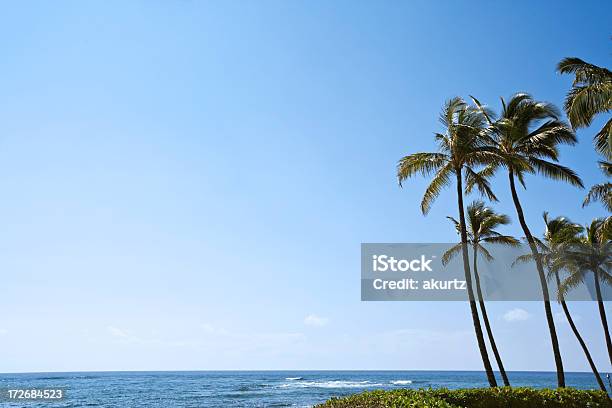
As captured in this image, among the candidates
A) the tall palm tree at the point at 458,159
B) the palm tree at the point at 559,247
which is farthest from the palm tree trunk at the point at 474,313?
the palm tree at the point at 559,247

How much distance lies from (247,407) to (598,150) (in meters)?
31.0

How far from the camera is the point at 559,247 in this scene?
2673cm

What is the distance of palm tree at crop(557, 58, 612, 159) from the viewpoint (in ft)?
43.1

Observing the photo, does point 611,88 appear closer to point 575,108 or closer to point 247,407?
point 575,108

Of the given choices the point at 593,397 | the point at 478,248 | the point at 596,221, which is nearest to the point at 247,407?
the point at 478,248

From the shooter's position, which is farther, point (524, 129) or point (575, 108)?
point (524, 129)

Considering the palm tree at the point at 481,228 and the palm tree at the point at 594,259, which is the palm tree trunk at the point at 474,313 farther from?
the palm tree at the point at 594,259

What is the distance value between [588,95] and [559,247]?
15.5 meters

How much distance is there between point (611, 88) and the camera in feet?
42.1

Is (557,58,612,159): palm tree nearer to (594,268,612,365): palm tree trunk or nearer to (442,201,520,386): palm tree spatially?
(442,201,520,386): palm tree

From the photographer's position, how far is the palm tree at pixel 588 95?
13.1 m

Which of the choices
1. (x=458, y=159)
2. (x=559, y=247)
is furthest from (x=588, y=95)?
(x=559, y=247)

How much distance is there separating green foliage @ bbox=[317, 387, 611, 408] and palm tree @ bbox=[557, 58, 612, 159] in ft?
20.9

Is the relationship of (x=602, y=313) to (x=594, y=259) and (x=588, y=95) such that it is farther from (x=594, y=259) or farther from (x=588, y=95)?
(x=588, y=95)
